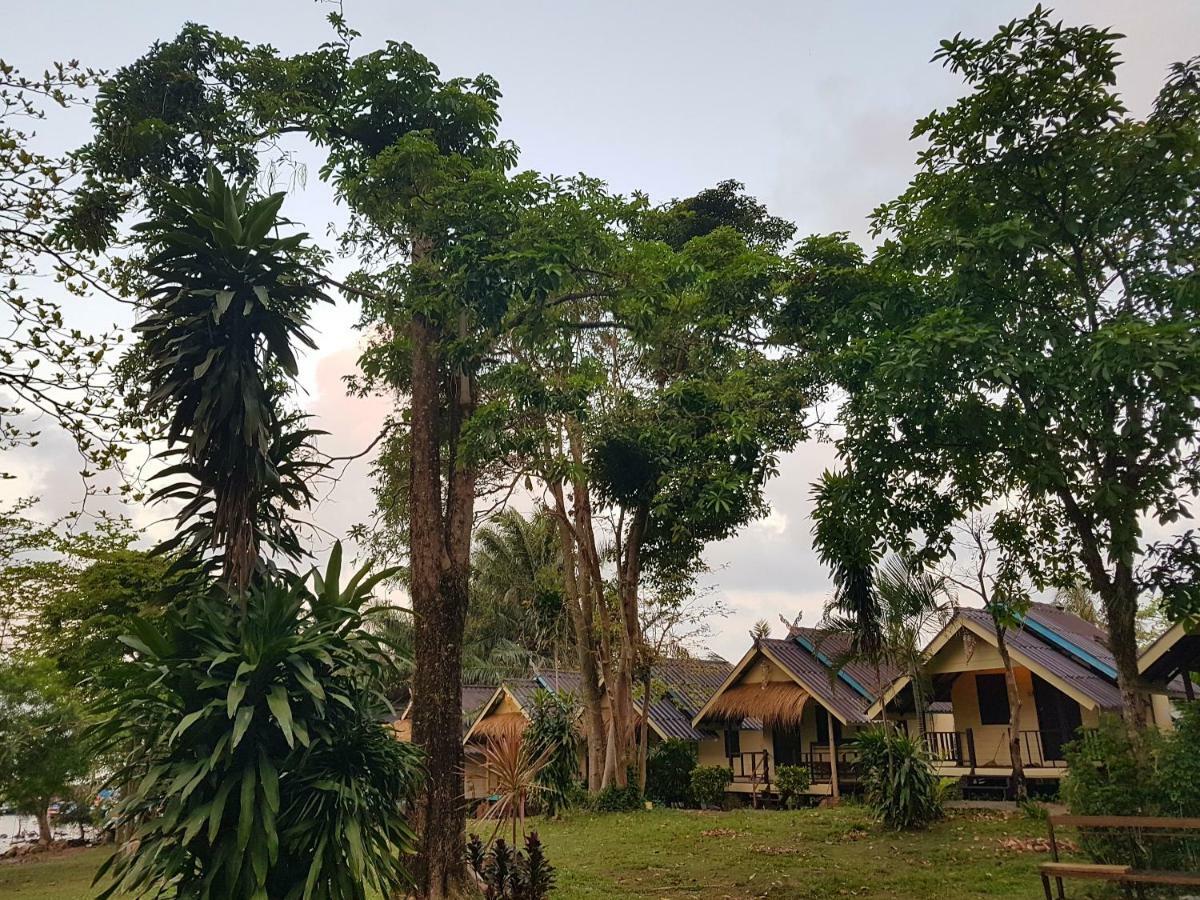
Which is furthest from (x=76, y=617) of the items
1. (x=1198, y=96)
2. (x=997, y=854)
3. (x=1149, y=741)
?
(x=1198, y=96)

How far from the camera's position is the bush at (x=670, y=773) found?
78.1 ft

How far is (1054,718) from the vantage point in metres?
20.4

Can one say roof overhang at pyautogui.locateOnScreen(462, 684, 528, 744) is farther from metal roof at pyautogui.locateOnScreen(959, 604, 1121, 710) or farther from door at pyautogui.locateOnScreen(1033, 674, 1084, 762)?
door at pyautogui.locateOnScreen(1033, 674, 1084, 762)

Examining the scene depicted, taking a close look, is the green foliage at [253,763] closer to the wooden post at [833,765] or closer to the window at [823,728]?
the wooden post at [833,765]

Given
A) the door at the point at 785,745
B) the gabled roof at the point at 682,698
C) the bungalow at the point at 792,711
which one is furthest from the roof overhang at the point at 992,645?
the gabled roof at the point at 682,698

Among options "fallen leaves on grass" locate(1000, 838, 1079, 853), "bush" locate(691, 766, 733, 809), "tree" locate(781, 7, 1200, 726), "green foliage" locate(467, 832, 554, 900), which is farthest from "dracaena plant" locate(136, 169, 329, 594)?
"bush" locate(691, 766, 733, 809)

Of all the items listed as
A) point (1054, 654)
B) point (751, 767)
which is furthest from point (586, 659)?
point (1054, 654)

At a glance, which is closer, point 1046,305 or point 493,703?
point 1046,305

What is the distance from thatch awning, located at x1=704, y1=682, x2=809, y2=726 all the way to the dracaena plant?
17.0 metres

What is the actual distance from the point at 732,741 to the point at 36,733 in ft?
60.0

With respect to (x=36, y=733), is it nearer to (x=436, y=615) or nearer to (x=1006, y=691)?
(x=436, y=615)

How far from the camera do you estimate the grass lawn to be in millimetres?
10188

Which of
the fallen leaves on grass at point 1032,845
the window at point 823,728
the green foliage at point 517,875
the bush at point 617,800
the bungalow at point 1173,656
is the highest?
the bungalow at point 1173,656

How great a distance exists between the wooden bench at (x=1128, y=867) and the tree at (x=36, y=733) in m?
20.0
